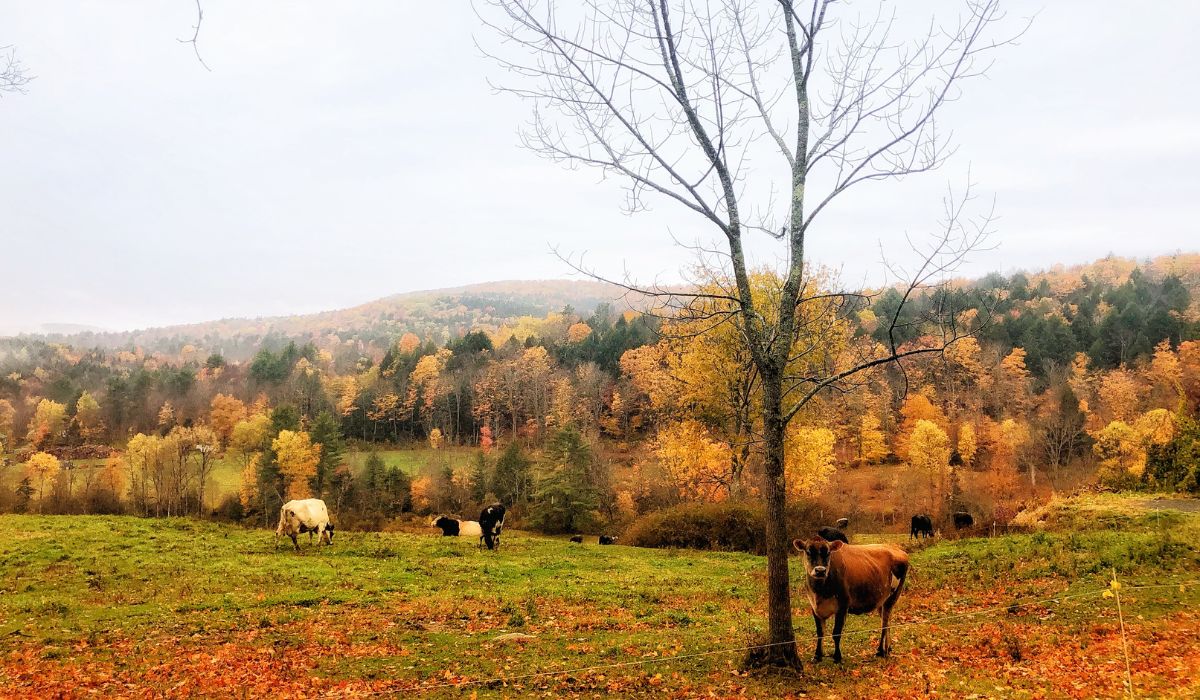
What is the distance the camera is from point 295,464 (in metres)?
59.9

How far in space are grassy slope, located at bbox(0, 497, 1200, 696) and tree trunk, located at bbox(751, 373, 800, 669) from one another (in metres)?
0.39

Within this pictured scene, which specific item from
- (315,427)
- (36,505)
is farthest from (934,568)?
(315,427)

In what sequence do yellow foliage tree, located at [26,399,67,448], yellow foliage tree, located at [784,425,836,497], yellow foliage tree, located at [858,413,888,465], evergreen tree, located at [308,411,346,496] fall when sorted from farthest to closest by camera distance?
1. yellow foliage tree, located at [26,399,67,448]
2. yellow foliage tree, located at [858,413,888,465]
3. evergreen tree, located at [308,411,346,496]
4. yellow foliage tree, located at [784,425,836,497]

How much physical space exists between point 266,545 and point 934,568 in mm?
22323

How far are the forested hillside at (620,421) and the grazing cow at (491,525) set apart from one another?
9360 millimetres

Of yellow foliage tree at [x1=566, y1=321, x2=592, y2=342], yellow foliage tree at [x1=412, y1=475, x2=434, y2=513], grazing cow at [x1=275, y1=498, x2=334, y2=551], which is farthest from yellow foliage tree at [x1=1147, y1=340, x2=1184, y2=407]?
yellow foliage tree at [x1=566, y1=321, x2=592, y2=342]

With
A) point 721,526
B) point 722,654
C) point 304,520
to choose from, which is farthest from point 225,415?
point 722,654

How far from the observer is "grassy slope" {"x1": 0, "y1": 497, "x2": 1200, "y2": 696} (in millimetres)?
8500

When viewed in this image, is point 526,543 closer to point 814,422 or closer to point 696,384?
point 696,384

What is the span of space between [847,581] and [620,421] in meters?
75.9

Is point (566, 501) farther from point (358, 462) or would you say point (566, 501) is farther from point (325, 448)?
point (358, 462)

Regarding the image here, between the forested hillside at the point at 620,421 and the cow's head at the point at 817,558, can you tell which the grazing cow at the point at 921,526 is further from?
the cow's head at the point at 817,558

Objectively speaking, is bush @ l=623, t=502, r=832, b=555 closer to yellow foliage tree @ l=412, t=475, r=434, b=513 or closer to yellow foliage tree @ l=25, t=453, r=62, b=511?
yellow foliage tree @ l=412, t=475, r=434, b=513

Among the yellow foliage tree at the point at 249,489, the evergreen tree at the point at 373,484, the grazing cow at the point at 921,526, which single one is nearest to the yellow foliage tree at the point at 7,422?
the yellow foliage tree at the point at 249,489
